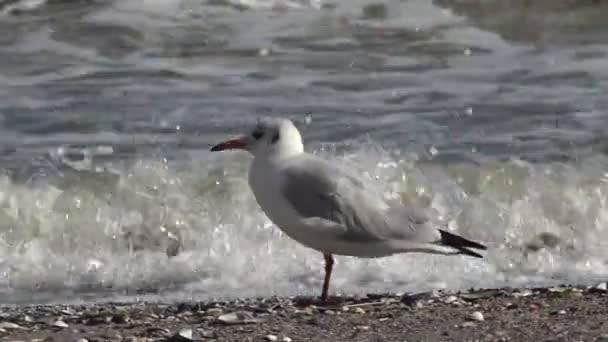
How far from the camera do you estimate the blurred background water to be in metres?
6.60


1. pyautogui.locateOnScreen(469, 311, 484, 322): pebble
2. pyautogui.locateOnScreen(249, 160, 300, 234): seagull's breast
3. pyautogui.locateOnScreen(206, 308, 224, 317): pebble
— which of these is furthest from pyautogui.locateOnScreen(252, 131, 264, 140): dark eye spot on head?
pyautogui.locateOnScreen(469, 311, 484, 322): pebble

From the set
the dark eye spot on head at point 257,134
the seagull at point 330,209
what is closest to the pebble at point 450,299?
the seagull at point 330,209

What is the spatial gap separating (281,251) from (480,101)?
9.93 feet

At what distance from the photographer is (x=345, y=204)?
550 centimetres

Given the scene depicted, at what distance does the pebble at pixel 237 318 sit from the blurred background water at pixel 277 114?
86 centimetres

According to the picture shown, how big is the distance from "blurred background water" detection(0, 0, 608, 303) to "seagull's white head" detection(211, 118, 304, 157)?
0.79 meters

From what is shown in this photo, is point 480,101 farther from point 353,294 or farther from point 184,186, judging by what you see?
point 353,294

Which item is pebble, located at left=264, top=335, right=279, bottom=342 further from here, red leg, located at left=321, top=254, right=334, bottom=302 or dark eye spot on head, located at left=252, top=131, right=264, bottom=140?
dark eye spot on head, located at left=252, top=131, right=264, bottom=140

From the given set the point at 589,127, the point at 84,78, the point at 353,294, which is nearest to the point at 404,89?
the point at 589,127

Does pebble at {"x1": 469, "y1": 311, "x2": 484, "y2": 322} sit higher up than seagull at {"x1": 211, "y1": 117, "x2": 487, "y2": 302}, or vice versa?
seagull at {"x1": 211, "y1": 117, "x2": 487, "y2": 302}

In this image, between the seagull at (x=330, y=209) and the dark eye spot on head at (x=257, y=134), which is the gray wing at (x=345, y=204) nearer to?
the seagull at (x=330, y=209)

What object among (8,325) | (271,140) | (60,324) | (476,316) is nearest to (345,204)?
(271,140)

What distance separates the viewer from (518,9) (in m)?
12.4

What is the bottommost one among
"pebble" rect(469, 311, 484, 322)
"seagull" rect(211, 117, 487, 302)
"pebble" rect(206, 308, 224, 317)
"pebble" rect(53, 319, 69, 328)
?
"pebble" rect(53, 319, 69, 328)
